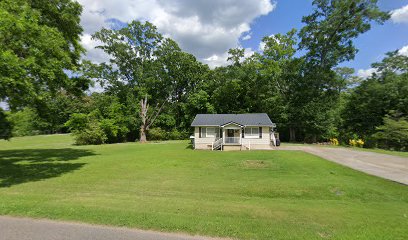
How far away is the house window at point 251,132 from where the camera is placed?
2762 centimetres

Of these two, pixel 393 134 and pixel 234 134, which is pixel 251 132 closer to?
pixel 234 134

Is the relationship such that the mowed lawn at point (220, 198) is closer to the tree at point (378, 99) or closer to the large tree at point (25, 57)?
the large tree at point (25, 57)

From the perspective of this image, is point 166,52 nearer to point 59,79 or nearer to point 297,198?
point 59,79

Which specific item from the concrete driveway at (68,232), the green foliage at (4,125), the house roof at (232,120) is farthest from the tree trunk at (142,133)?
the concrete driveway at (68,232)

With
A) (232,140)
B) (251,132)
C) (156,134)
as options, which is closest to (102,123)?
(156,134)

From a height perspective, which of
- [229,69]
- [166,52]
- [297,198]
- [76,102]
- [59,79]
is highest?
[166,52]

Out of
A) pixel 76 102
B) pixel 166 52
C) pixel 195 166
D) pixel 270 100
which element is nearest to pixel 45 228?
pixel 195 166

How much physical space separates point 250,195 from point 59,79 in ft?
40.7

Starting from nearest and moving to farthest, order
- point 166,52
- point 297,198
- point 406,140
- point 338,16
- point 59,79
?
point 297,198 → point 59,79 → point 406,140 → point 338,16 → point 166,52

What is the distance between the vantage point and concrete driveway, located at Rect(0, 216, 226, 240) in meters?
4.69

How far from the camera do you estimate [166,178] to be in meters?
12.3

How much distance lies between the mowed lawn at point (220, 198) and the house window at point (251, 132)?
11.5 m

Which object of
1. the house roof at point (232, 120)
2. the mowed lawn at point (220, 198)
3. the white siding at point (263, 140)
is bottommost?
the mowed lawn at point (220, 198)

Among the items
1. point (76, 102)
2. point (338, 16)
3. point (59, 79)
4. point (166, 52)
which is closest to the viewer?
point (59, 79)
